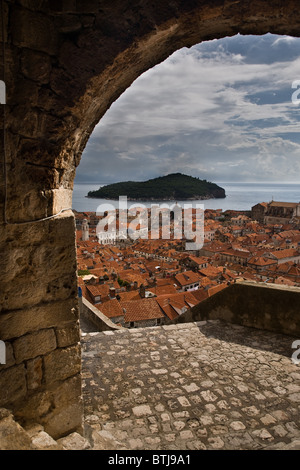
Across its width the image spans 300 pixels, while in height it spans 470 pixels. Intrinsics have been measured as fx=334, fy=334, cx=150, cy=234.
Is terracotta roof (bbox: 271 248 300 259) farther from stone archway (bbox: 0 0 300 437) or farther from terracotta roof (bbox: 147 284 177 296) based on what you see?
stone archway (bbox: 0 0 300 437)

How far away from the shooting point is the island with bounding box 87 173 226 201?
134 m

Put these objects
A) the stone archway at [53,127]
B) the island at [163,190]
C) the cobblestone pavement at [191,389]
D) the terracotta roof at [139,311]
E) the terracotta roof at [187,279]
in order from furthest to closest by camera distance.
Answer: the island at [163,190] → the terracotta roof at [187,279] → the terracotta roof at [139,311] → the cobblestone pavement at [191,389] → the stone archway at [53,127]

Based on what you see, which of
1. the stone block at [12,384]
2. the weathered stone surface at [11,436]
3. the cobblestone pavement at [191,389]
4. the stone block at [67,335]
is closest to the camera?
the weathered stone surface at [11,436]

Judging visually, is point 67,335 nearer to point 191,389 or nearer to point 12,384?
point 12,384

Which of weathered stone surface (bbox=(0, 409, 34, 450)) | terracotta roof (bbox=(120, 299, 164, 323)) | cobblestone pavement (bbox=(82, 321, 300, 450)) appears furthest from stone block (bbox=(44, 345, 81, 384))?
terracotta roof (bbox=(120, 299, 164, 323))

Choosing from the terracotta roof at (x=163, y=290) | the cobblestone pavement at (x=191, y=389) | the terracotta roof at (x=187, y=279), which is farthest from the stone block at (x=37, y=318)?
the terracotta roof at (x=187, y=279)

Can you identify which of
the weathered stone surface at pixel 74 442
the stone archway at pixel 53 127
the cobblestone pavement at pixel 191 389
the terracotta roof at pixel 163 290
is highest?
the stone archway at pixel 53 127

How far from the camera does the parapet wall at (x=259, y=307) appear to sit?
4.57 m

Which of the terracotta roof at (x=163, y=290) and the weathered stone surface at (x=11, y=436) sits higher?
the weathered stone surface at (x=11, y=436)

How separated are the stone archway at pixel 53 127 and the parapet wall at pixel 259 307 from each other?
316 cm

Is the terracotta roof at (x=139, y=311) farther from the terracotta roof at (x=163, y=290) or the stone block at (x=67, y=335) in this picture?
the stone block at (x=67, y=335)

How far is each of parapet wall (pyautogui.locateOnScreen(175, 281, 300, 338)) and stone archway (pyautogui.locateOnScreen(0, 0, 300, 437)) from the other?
3.16 meters
